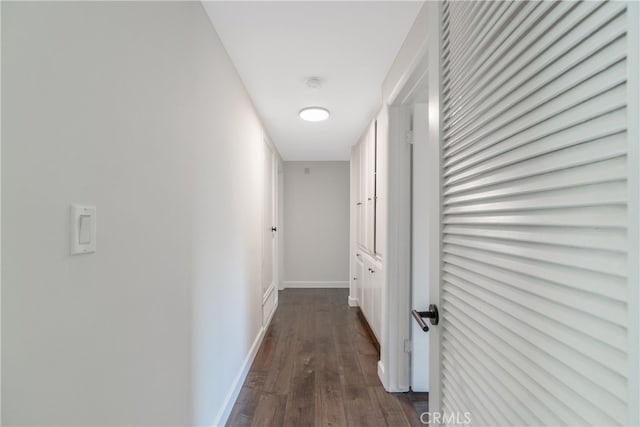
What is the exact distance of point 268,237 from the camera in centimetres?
371

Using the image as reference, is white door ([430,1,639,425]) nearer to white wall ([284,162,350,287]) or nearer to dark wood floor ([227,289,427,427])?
dark wood floor ([227,289,427,427])

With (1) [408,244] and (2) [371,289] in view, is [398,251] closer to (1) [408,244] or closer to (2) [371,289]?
(1) [408,244]

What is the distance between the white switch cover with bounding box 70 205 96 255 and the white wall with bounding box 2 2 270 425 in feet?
0.06

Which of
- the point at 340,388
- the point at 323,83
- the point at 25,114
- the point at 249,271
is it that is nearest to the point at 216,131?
the point at 323,83

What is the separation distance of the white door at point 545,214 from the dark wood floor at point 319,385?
1299mm

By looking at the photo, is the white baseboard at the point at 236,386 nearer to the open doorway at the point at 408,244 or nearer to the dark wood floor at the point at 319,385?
the dark wood floor at the point at 319,385

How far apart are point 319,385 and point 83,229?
2.06m

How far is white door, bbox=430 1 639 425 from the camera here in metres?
0.41

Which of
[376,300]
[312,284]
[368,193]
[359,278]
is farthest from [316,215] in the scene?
[376,300]

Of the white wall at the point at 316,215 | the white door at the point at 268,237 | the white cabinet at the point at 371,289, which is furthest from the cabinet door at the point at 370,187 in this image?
the white wall at the point at 316,215

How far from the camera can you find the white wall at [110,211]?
0.59m

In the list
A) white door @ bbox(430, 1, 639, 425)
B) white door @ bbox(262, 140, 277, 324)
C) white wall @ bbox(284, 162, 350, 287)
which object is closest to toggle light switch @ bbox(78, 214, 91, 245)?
white door @ bbox(430, 1, 639, 425)

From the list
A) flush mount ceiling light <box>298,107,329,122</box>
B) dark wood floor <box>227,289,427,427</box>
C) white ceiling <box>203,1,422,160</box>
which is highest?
white ceiling <box>203,1,422,160</box>

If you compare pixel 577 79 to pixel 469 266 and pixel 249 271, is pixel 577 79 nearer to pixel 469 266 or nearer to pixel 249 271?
pixel 469 266
